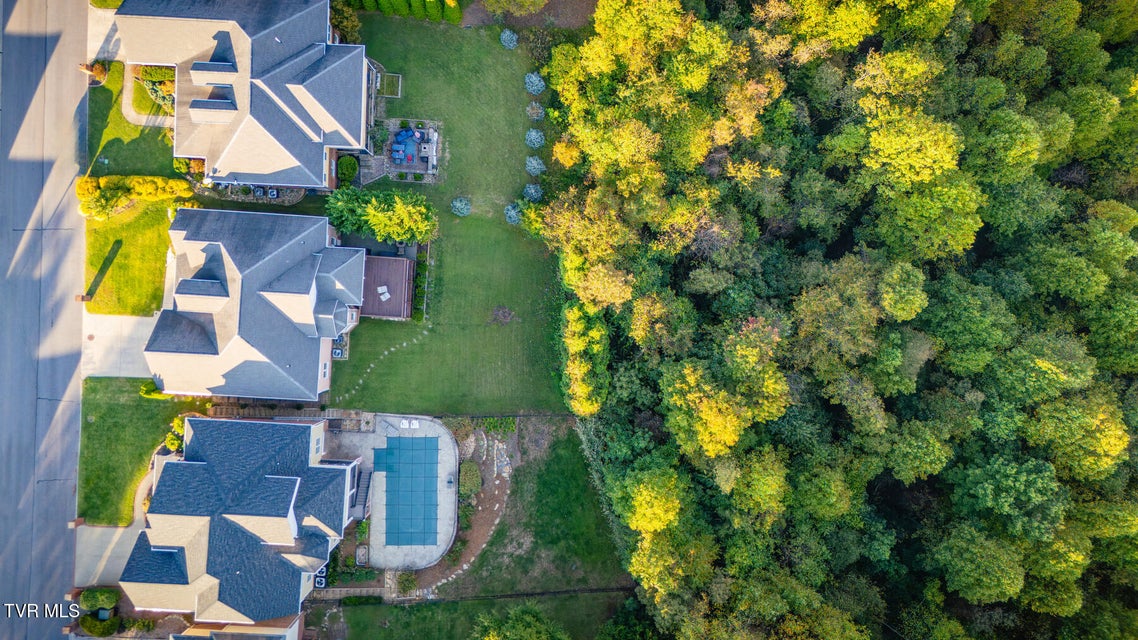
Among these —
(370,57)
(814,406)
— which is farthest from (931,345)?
(370,57)

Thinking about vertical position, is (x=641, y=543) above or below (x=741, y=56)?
below

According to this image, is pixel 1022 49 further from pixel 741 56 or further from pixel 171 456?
pixel 171 456

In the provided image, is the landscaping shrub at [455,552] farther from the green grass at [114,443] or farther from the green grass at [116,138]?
the green grass at [116,138]

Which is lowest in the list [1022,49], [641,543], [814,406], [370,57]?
[641,543]

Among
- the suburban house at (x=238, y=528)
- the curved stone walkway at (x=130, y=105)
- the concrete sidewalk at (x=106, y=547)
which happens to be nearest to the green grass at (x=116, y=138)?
the curved stone walkway at (x=130, y=105)

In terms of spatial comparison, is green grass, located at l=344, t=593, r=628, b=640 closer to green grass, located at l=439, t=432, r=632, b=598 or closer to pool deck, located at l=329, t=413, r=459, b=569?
green grass, located at l=439, t=432, r=632, b=598
